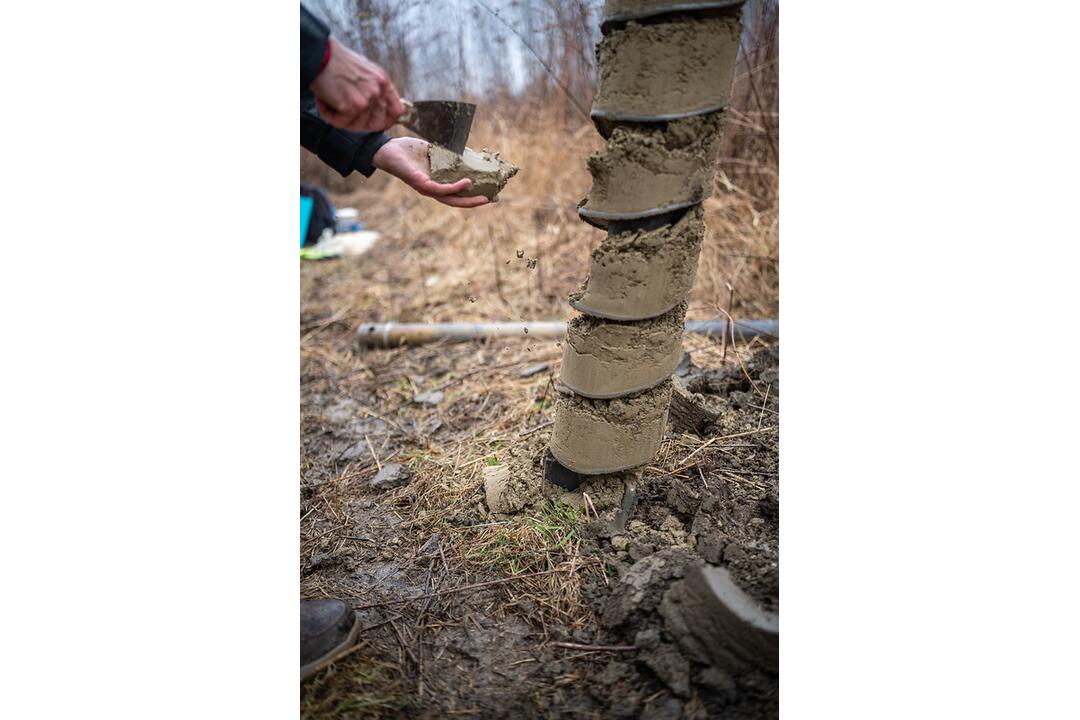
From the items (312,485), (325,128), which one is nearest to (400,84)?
(325,128)

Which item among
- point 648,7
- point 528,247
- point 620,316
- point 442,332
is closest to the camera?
point 648,7

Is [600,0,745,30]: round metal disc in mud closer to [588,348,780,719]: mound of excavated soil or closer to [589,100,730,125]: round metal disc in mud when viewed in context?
[589,100,730,125]: round metal disc in mud

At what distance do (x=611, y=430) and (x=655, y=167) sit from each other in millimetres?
607

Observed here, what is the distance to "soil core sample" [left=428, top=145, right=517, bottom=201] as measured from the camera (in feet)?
5.69

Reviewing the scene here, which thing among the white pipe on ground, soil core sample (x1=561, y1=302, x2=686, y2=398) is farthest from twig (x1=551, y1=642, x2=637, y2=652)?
the white pipe on ground

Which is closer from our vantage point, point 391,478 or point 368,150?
point 368,150

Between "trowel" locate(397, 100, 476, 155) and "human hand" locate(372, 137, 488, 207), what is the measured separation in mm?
54

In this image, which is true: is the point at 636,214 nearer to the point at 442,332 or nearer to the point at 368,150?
the point at 368,150

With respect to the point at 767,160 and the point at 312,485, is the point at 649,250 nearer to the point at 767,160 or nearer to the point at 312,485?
the point at 312,485

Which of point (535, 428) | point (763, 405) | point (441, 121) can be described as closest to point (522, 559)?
point (535, 428)

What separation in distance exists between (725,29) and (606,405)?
2.68ft

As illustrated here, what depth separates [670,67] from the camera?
1.28m

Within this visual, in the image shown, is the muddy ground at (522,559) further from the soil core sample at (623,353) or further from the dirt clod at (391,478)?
the soil core sample at (623,353)

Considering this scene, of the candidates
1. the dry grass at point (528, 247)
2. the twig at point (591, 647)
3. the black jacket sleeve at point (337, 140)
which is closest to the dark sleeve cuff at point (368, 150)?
the black jacket sleeve at point (337, 140)
